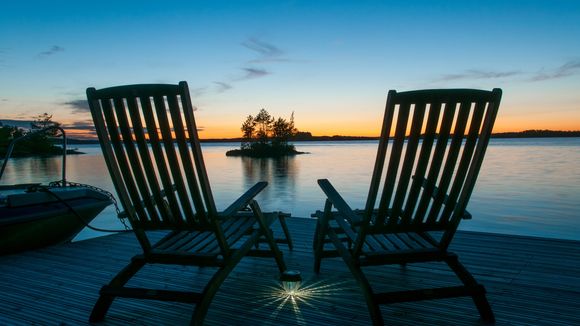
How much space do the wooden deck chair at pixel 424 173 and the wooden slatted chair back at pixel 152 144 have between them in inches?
33.3

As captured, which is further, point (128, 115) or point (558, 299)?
point (558, 299)

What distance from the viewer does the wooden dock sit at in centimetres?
201

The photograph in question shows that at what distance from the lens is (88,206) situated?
4.01 metres

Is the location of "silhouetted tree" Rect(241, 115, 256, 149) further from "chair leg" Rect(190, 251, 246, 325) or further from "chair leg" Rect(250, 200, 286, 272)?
"chair leg" Rect(190, 251, 246, 325)

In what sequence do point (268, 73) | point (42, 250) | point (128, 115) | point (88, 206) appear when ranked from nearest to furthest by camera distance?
point (128, 115), point (42, 250), point (88, 206), point (268, 73)

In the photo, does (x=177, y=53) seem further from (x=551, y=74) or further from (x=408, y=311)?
(x=551, y=74)

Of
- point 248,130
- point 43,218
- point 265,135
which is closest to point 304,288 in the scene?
point 43,218

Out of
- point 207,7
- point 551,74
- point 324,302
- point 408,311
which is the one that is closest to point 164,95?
point 324,302

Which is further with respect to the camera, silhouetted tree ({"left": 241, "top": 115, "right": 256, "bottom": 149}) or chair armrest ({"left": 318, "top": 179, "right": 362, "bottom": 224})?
silhouetted tree ({"left": 241, "top": 115, "right": 256, "bottom": 149})

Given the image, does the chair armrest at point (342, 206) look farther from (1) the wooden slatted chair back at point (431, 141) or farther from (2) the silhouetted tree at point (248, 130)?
(2) the silhouetted tree at point (248, 130)

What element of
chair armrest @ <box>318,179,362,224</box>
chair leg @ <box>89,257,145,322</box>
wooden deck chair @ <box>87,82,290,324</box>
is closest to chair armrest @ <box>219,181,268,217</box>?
wooden deck chair @ <box>87,82,290,324</box>

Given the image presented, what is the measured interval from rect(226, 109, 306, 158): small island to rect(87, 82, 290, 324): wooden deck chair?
57.4 metres

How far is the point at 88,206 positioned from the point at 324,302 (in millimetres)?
3173

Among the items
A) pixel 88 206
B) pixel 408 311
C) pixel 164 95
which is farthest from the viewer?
pixel 88 206
